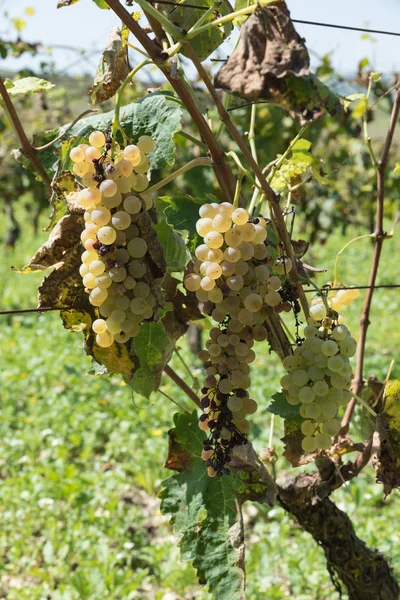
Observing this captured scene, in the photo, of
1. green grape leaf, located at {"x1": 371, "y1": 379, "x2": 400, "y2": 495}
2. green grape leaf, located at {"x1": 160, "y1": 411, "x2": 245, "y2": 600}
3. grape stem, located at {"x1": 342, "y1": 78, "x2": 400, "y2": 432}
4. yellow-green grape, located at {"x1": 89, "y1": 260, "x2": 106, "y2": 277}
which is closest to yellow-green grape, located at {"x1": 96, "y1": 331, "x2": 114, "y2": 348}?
yellow-green grape, located at {"x1": 89, "y1": 260, "x2": 106, "y2": 277}

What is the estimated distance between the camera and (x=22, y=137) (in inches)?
49.3

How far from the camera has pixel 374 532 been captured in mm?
2830

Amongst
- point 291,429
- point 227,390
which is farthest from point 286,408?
point 227,390

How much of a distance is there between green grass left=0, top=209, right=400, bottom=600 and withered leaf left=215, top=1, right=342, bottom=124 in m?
0.97

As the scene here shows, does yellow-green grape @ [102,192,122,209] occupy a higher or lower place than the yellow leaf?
lower

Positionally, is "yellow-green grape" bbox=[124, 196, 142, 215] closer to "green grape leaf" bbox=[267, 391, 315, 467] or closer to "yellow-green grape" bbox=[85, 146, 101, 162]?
"yellow-green grape" bbox=[85, 146, 101, 162]

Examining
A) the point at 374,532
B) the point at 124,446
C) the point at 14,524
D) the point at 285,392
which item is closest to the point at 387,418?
the point at 285,392

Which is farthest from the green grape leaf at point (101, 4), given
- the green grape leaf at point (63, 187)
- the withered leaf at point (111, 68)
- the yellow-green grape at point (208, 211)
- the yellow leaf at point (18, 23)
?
the yellow leaf at point (18, 23)

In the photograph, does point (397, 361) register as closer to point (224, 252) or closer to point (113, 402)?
point (113, 402)

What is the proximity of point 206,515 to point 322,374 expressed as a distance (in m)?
0.44

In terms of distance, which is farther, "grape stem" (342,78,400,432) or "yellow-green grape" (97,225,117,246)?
"grape stem" (342,78,400,432)

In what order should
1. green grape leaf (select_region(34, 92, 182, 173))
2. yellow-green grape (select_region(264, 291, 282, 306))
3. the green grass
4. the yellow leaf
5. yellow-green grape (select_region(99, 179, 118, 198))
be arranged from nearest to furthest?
yellow-green grape (select_region(99, 179, 118, 198)) < yellow-green grape (select_region(264, 291, 282, 306)) < green grape leaf (select_region(34, 92, 182, 173)) < the green grass < the yellow leaf

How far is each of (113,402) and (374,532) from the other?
2.03 meters

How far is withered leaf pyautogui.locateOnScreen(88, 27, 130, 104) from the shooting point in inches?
41.6
